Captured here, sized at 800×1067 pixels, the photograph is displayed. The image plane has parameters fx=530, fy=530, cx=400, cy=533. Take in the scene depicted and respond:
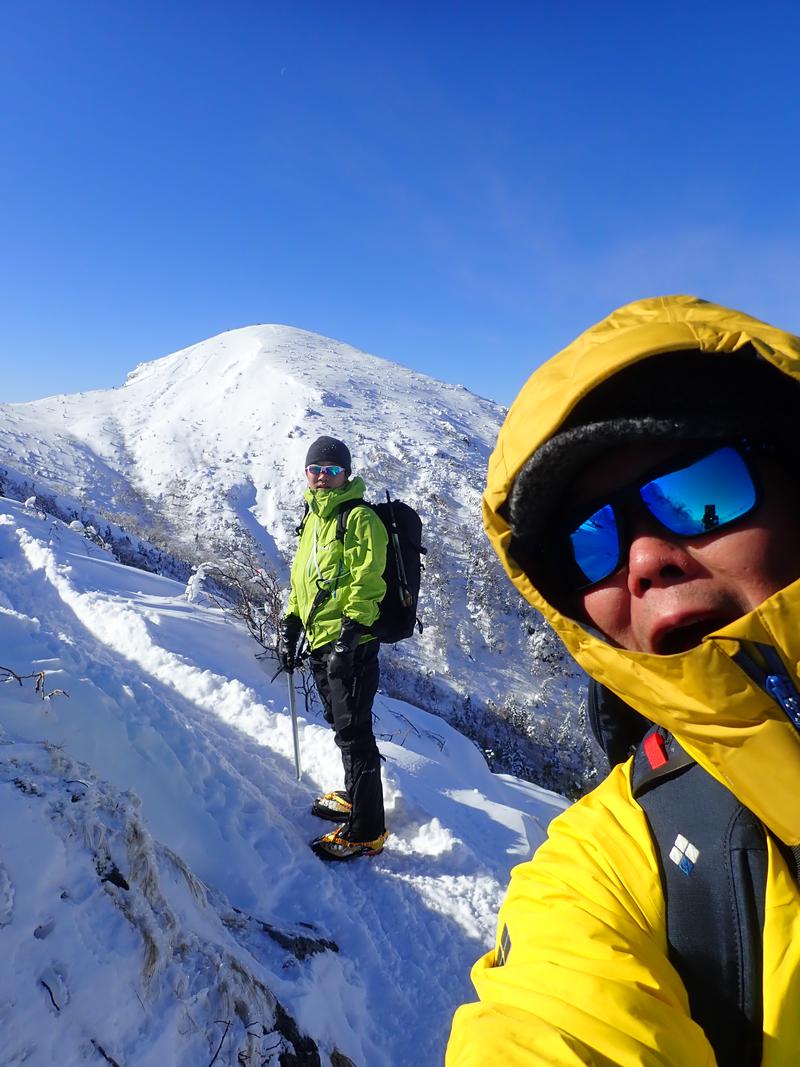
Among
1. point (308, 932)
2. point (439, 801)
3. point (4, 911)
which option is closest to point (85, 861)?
point (4, 911)

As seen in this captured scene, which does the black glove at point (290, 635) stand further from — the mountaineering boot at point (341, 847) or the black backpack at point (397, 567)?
the mountaineering boot at point (341, 847)

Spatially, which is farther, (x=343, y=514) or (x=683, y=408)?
(x=343, y=514)

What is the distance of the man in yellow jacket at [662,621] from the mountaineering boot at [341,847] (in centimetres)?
296

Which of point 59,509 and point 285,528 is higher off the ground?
point 285,528

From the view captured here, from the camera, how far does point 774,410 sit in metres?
1.13

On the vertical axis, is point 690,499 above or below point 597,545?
above

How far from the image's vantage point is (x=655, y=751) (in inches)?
59.2

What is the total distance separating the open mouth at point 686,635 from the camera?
1.10m

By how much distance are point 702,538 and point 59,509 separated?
2245cm

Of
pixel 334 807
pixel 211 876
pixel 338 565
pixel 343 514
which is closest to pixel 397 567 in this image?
pixel 338 565

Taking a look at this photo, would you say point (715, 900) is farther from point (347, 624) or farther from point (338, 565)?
point (338, 565)

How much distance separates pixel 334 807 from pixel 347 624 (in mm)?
1757

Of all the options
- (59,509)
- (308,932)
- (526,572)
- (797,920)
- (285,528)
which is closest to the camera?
(797,920)

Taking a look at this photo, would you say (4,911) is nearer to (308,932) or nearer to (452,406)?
(308,932)
